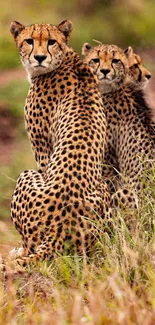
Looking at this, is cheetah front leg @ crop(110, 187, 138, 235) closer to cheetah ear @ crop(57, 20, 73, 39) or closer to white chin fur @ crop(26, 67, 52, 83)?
white chin fur @ crop(26, 67, 52, 83)

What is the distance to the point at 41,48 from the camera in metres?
5.30

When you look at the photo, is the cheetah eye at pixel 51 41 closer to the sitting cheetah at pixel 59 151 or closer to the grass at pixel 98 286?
the sitting cheetah at pixel 59 151

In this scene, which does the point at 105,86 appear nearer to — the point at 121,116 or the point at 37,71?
the point at 121,116

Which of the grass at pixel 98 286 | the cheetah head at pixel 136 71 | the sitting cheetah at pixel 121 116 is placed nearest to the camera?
the grass at pixel 98 286

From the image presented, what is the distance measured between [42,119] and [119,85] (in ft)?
2.21

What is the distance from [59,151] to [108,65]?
2.99 feet

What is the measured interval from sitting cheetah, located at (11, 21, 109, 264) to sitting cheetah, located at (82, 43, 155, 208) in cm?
35

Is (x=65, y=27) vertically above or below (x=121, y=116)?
above

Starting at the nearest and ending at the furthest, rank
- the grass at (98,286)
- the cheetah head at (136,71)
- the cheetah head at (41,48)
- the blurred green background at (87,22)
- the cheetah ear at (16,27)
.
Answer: the grass at (98,286) → the cheetah head at (41,48) → the cheetah ear at (16,27) → the cheetah head at (136,71) → the blurred green background at (87,22)

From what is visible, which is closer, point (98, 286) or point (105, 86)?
point (98, 286)

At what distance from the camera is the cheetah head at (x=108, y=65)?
576 centimetres

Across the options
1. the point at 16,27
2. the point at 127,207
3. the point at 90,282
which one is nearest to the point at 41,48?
the point at 16,27

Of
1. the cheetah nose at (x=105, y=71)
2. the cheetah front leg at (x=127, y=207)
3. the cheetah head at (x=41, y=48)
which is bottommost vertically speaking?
the cheetah front leg at (x=127, y=207)

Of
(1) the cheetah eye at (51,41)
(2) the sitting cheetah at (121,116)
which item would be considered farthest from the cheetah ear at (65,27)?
(2) the sitting cheetah at (121,116)
